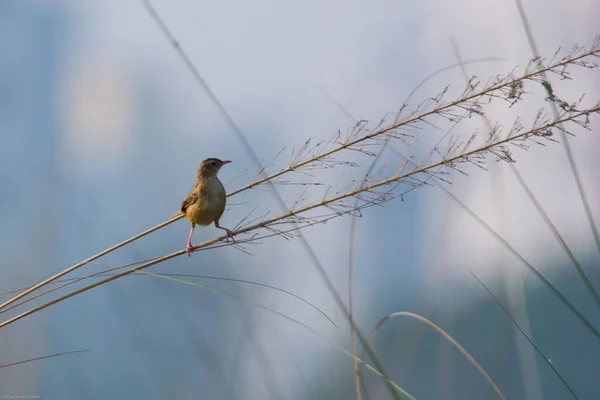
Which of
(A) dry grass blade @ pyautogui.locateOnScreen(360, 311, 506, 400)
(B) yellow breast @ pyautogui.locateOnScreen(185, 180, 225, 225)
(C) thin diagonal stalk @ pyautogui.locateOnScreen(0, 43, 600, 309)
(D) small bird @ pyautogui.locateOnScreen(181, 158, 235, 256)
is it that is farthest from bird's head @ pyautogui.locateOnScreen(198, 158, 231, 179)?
(A) dry grass blade @ pyautogui.locateOnScreen(360, 311, 506, 400)

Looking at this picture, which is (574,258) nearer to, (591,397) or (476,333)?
(591,397)

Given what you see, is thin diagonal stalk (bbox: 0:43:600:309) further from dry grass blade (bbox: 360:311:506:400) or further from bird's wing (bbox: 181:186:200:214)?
bird's wing (bbox: 181:186:200:214)

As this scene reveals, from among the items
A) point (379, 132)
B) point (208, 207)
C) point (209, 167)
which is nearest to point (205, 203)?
point (208, 207)

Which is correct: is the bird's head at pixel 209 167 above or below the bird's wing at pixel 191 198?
above

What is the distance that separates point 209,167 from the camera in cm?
316

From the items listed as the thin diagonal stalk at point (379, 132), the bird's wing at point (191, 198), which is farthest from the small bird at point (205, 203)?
the thin diagonal stalk at point (379, 132)

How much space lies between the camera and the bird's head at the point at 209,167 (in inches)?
122

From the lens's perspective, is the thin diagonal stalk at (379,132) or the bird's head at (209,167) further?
the bird's head at (209,167)

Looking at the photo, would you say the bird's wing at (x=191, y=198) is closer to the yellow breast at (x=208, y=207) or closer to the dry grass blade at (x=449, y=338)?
the yellow breast at (x=208, y=207)

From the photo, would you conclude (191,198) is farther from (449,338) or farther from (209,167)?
(449,338)

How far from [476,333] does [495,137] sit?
7.63ft

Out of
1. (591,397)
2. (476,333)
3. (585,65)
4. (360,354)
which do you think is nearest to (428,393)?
(591,397)

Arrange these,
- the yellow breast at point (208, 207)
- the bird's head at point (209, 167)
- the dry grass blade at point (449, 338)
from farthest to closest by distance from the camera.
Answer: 1. the bird's head at point (209, 167)
2. the yellow breast at point (208, 207)
3. the dry grass blade at point (449, 338)

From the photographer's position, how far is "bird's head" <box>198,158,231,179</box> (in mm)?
3111
